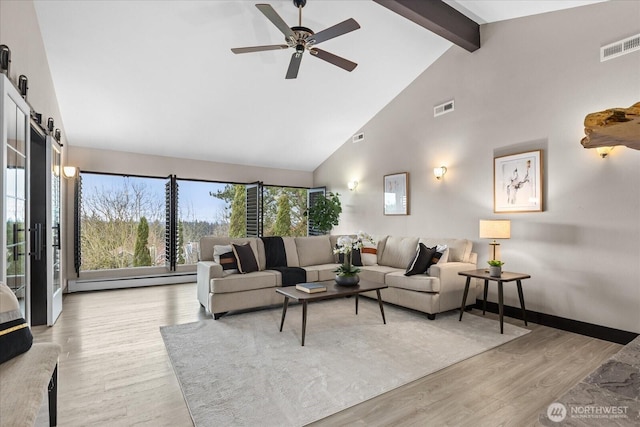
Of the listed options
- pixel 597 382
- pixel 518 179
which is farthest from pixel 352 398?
pixel 518 179

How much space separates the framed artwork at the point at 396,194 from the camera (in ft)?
19.6

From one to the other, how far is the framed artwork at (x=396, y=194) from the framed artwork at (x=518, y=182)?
1.61m

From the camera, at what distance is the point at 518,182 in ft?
14.2

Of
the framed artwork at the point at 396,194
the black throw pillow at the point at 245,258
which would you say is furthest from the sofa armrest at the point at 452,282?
the black throw pillow at the point at 245,258

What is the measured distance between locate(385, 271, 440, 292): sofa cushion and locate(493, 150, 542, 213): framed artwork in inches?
55.4

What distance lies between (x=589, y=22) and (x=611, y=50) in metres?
0.43

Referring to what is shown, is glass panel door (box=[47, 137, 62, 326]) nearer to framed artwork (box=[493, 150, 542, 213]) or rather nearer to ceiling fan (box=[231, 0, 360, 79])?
ceiling fan (box=[231, 0, 360, 79])

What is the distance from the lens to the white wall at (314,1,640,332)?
3.47 m

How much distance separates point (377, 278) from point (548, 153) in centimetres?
268

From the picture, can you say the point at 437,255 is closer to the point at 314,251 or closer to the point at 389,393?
the point at 314,251

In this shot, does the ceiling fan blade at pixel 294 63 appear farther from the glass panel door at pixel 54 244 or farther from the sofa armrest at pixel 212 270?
the glass panel door at pixel 54 244

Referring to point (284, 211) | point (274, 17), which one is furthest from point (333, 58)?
point (284, 211)

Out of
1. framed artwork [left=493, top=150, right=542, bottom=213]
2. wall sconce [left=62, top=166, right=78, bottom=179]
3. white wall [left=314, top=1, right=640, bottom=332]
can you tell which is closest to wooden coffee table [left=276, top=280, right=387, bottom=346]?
white wall [left=314, top=1, right=640, bottom=332]

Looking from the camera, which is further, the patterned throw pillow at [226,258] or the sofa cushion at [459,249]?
the sofa cushion at [459,249]
